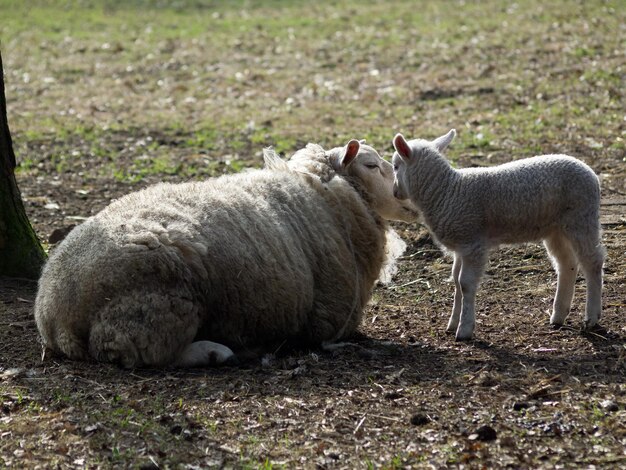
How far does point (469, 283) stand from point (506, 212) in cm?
47

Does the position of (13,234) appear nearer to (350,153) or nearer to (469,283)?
(350,153)

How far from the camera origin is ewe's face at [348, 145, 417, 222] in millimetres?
6930

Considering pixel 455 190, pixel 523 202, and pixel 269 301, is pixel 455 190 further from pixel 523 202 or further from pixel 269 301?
pixel 269 301

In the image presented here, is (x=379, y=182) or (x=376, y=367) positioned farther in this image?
(x=379, y=182)

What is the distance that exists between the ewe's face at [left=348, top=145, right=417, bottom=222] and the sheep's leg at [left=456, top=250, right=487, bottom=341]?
47.1 inches

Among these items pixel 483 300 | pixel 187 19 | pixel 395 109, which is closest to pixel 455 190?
pixel 483 300

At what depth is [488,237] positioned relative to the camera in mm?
5820

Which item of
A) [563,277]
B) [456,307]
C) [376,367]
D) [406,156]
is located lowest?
[376,367]

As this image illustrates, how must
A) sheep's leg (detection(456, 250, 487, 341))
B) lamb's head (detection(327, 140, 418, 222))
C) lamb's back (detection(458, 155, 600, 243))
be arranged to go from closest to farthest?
lamb's back (detection(458, 155, 600, 243)) → sheep's leg (detection(456, 250, 487, 341)) → lamb's head (detection(327, 140, 418, 222))

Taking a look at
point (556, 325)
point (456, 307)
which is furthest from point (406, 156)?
point (556, 325)

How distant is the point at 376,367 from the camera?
17.9 ft

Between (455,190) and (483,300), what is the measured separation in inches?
48.0

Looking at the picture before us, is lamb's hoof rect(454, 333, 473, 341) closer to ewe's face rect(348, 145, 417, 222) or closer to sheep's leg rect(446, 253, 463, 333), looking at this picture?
sheep's leg rect(446, 253, 463, 333)

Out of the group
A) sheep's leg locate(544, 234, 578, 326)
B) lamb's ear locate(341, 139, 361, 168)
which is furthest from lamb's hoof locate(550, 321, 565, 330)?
lamb's ear locate(341, 139, 361, 168)
